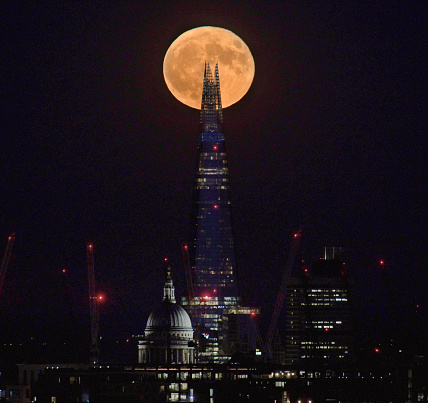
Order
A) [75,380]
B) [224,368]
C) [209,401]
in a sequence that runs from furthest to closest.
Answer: [224,368], [75,380], [209,401]

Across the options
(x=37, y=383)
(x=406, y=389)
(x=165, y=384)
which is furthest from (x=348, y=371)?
(x=37, y=383)

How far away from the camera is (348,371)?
198125 mm

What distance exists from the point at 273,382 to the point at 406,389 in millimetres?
17504

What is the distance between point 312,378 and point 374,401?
1118 cm

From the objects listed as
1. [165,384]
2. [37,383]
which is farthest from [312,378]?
[37,383]

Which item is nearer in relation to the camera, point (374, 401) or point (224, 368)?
point (374, 401)

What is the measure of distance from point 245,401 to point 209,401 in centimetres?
394

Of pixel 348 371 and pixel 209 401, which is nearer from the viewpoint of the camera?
pixel 209 401

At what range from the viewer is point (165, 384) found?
18075 centimetres

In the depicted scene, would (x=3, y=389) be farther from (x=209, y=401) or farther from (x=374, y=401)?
(x=374, y=401)

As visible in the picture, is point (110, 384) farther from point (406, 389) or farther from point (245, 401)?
point (406, 389)

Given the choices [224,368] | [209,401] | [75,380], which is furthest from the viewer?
[224,368]

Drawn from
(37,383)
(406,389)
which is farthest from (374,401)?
(37,383)

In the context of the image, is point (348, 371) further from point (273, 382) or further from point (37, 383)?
point (37, 383)
